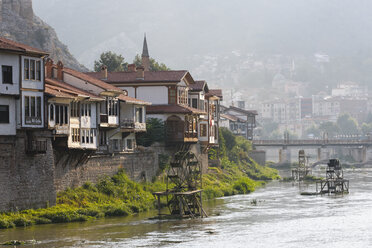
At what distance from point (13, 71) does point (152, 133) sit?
3591cm

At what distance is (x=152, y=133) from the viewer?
98750 mm

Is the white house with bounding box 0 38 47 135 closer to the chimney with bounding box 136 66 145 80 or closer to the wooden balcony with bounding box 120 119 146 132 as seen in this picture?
the wooden balcony with bounding box 120 119 146 132

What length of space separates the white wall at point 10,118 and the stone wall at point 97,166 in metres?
7.55

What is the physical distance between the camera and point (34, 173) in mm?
66125

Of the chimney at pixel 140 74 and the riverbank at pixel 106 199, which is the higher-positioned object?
the chimney at pixel 140 74

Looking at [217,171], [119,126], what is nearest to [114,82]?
[119,126]

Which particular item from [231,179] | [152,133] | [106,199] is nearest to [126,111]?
[152,133]

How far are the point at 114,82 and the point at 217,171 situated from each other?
2859 centimetres

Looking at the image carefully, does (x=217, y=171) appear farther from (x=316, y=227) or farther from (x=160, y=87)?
(x=316, y=227)

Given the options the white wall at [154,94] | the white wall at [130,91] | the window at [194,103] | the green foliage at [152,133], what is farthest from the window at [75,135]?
the window at [194,103]

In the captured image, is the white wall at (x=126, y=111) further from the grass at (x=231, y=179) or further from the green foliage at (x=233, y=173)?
the green foliage at (x=233, y=173)

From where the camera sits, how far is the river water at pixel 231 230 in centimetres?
5944

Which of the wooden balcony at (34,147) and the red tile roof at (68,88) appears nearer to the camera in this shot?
the wooden balcony at (34,147)

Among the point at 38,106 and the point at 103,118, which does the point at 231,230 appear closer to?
the point at 38,106
